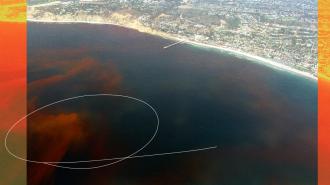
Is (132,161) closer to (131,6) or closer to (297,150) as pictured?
(297,150)

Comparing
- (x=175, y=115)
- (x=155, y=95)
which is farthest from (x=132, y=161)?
(x=155, y=95)

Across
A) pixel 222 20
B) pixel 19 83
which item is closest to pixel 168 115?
pixel 19 83

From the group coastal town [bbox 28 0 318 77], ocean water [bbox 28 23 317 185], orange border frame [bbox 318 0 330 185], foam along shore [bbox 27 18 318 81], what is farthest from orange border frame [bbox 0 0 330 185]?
foam along shore [bbox 27 18 318 81]

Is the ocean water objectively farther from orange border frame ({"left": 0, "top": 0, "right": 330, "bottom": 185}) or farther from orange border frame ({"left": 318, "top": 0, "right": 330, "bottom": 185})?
orange border frame ({"left": 0, "top": 0, "right": 330, "bottom": 185})

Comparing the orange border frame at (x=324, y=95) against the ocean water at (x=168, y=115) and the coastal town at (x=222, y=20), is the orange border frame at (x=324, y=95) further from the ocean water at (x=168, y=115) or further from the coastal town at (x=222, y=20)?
the coastal town at (x=222, y=20)

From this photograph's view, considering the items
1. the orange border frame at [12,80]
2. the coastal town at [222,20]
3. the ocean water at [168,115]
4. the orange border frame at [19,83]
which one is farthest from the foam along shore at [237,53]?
the orange border frame at [12,80]
